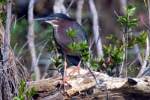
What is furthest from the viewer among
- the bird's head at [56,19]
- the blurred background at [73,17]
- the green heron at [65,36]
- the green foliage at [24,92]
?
the blurred background at [73,17]

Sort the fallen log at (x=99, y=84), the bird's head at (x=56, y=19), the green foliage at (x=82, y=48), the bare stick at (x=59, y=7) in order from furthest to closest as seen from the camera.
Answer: the bare stick at (x=59, y=7) < the bird's head at (x=56, y=19) < the fallen log at (x=99, y=84) < the green foliage at (x=82, y=48)

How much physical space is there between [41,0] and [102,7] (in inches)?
29.8

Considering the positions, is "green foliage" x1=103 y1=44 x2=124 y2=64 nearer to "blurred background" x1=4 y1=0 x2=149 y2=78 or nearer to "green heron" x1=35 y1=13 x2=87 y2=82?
"green heron" x1=35 y1=13 x2=87 y2=82

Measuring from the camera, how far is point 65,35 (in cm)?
516

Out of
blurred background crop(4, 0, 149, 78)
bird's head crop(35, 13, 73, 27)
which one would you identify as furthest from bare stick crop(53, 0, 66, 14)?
bird's head crop(35, 13, 73, 27)

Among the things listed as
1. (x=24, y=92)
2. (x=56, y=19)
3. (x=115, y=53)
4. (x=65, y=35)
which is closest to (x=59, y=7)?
(x=56, y=19)

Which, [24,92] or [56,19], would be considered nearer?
[24,92]

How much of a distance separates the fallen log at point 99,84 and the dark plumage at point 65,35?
321 mm

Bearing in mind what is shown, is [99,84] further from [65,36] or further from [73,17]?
[73,17]

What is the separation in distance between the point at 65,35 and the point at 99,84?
2.09 feet

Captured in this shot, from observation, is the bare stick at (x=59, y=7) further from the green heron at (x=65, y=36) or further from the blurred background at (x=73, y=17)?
the green heron at (x=65, y=36)

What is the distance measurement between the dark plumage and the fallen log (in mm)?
321

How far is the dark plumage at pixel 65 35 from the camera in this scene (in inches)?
200

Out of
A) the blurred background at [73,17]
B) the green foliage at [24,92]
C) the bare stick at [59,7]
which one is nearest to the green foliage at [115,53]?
the blurred background at [73,17]
